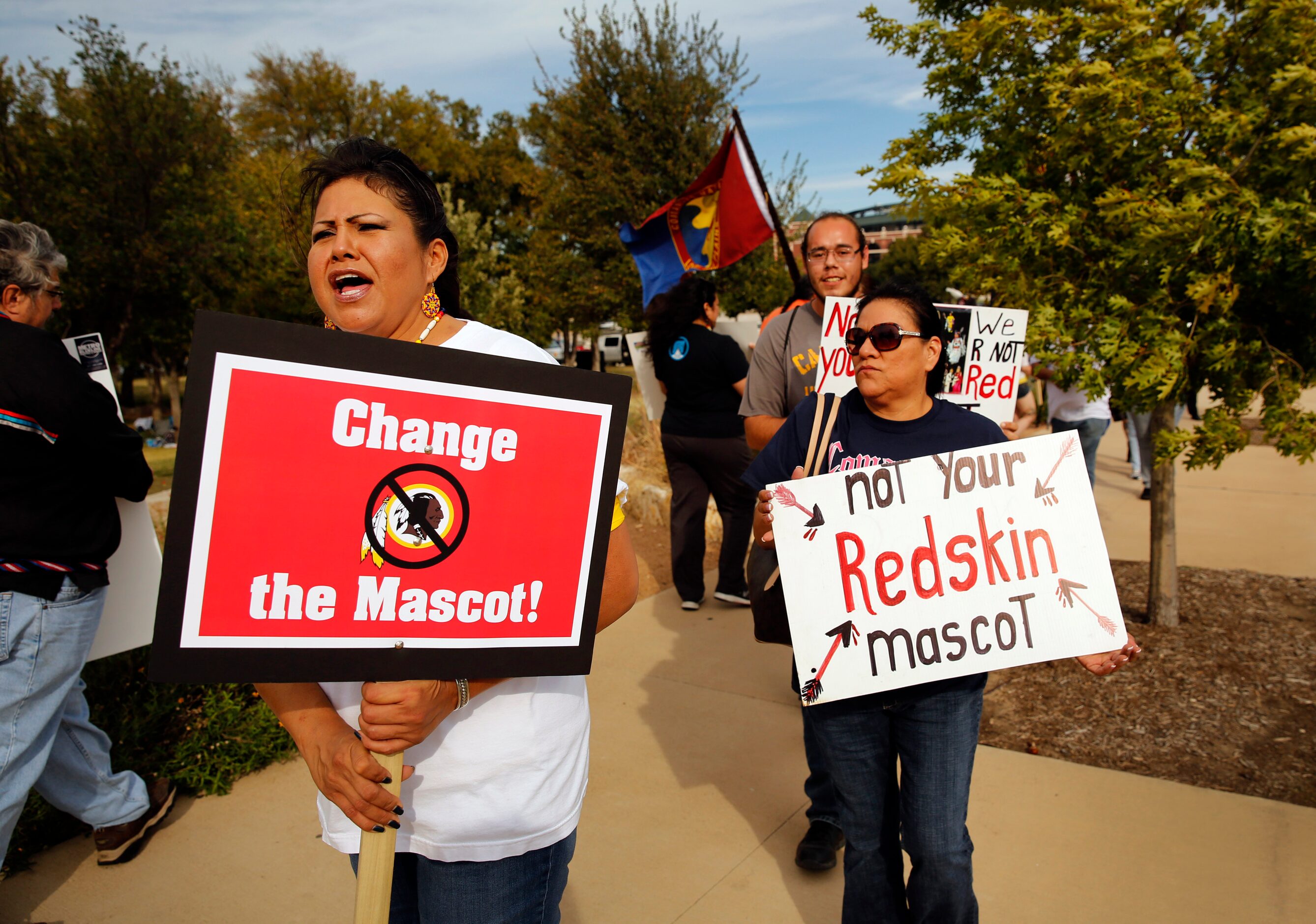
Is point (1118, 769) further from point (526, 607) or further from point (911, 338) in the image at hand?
point (526, 607)

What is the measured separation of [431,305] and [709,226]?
17.4ft

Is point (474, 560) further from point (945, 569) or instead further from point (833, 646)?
point (945, 569)

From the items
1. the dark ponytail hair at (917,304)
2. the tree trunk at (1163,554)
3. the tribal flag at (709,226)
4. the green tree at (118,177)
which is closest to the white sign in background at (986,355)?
the tree trunk at (1163,554)

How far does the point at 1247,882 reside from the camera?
294 cm

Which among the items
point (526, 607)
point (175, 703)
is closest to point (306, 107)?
point (175, 703)

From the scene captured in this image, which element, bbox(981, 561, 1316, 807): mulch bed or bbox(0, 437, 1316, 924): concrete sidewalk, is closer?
bbox(0, 437, 1316, 924): concrete sidewalk

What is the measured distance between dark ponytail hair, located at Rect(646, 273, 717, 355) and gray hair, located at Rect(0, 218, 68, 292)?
3533 millimetres

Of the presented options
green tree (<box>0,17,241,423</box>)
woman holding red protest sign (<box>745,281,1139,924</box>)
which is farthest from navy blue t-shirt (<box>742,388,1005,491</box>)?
green tree (<box>0,17,241,423</box>)

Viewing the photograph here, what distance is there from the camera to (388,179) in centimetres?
167

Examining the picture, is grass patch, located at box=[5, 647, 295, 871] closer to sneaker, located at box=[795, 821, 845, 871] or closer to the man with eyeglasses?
sneaker, located at box=[795, 821, 845, 871]

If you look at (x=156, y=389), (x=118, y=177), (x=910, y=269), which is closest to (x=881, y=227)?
(x=910, y=269)

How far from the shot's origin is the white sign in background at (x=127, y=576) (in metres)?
3.39

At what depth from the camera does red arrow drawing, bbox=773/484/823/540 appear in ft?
7.61

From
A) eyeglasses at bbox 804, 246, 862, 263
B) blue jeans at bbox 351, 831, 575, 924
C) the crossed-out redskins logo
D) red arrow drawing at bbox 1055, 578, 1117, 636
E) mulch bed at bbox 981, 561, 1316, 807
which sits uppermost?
eyeglasses at bbox 804, 246, 862, 263
